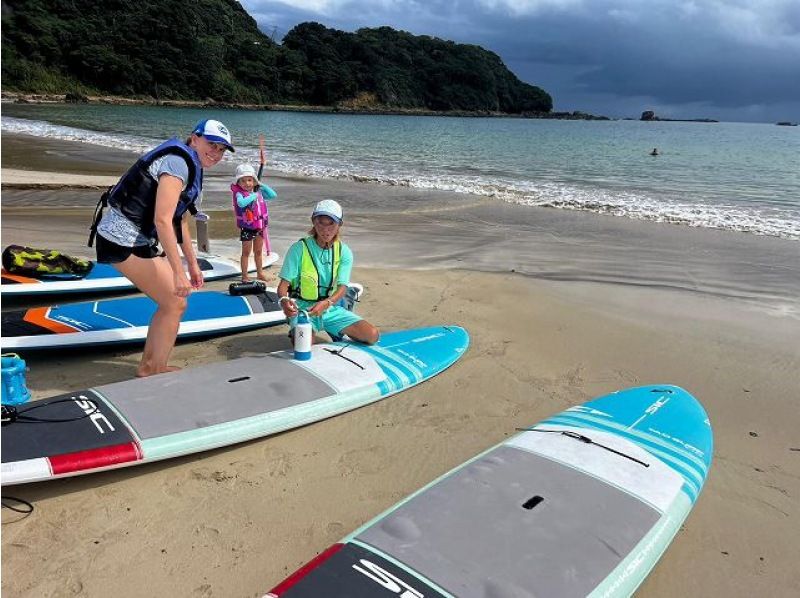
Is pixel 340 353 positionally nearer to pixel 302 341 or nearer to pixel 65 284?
pixel 302 341

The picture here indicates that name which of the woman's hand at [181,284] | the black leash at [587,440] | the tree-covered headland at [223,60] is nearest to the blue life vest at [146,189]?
the woman's hand at [181,284]

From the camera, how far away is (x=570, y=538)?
8.46 feet

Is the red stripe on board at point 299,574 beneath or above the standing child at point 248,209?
beneath

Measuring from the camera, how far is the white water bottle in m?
4.38

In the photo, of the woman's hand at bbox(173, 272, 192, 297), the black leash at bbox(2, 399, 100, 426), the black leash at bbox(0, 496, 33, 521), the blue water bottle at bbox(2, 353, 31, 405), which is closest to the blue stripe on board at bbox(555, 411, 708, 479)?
the woman's hand at bbox(173, 272, 192, 297)

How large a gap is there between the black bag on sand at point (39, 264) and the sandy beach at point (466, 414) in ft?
1.30

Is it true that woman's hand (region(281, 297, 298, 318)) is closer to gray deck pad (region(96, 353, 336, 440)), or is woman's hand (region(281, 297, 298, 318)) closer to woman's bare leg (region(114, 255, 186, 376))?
gray deck pad (region(96, 353, 336, 440))

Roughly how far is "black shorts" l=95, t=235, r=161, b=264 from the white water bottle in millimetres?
1120

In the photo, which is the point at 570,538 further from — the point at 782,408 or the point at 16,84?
the point at 16,84

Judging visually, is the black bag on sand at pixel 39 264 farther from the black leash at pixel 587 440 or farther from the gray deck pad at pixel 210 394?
the black leash at pixel 587 440

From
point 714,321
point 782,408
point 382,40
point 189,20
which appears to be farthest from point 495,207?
point 382,40

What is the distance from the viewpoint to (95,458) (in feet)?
10.2

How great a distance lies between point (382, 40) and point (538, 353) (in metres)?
141

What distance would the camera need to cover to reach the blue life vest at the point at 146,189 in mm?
3699
